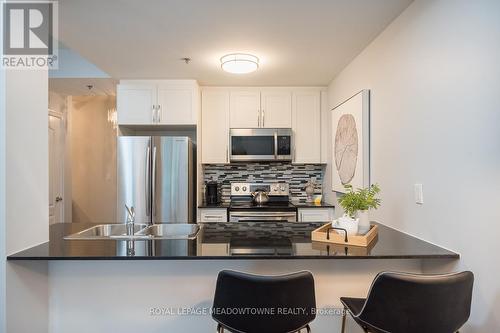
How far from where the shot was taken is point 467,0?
1310mm

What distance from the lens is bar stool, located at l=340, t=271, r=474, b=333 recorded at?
1058 millimetres

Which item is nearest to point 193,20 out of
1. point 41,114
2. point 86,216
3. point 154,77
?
point 41,114

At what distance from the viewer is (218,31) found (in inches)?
84.5

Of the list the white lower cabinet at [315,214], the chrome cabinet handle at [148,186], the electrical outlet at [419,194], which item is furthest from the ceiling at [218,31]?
the white lower cabinet at [315,214]

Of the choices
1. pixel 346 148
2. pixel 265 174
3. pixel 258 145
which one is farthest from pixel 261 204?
pixel 346 148

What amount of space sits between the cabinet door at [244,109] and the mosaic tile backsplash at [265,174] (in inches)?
22.9

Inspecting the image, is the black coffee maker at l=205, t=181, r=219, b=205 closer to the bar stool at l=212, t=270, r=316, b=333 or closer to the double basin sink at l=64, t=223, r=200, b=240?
the double basin sink at l=64, t=223, r=200, b=240

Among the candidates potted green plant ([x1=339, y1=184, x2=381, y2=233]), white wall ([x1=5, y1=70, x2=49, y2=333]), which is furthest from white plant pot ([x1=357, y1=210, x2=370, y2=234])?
white wall ([x1=5, y1=70, x2=49, y2=333])

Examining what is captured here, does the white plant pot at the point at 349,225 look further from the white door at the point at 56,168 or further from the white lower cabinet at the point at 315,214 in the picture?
the white door at the point at 56,168

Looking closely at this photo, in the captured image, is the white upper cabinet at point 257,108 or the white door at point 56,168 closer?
the white upper cabinet at point 257,108

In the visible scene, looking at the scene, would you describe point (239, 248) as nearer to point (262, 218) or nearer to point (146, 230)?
point (146, 230)

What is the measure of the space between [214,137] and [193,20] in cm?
175

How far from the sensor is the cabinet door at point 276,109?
3.60 metres

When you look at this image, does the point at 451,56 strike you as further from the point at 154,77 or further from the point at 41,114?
the point at 154,77
